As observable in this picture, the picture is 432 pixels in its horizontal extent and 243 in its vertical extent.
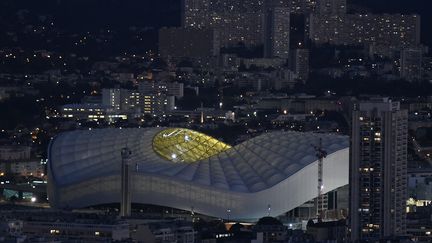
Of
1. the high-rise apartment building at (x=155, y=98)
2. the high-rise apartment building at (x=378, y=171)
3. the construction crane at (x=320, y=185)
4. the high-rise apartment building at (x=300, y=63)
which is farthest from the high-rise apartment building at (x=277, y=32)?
the high-rise apartment building at (x=378, y=171)

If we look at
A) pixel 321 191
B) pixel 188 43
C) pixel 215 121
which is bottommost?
pixel 321 191

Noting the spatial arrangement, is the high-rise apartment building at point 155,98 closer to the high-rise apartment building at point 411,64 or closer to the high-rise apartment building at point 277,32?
the high-rise apartment building at point 411,64

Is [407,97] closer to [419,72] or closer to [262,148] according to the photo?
[419,72]

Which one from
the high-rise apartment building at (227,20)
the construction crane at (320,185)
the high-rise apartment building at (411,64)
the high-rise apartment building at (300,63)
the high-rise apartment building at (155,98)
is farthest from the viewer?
the high-rise apartment building at (227,20)

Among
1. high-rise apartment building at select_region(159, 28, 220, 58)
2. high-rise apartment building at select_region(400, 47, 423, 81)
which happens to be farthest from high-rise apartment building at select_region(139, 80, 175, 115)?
high-rise apartment building at select_region(159, 28, 220, 58)

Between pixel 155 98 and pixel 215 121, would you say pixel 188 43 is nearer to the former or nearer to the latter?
pixel 155 98

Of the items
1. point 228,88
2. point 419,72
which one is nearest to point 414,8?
point 419,72

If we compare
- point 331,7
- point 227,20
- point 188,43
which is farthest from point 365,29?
point 188,43
